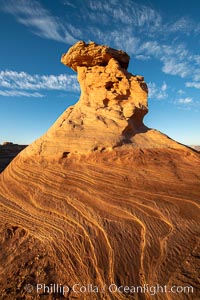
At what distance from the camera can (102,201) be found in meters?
6.01

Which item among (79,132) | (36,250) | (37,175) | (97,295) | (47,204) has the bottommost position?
(97,295)

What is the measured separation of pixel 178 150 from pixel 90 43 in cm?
611

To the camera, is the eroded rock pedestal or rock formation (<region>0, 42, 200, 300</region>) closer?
rock formation (<region>0, 42, 200, 300</region>)

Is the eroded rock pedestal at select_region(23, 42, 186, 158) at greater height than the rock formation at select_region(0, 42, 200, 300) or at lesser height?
greater

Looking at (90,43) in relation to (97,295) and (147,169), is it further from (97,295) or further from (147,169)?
(97,295)

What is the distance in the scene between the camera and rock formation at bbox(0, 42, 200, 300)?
4.36 metres

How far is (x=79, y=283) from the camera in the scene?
4.14 m

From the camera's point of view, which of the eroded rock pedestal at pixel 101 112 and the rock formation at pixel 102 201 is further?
the eroded rock pedestal at pixel 101 112

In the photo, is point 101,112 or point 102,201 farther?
point 101,112

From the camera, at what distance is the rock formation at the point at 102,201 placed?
4.36 metres

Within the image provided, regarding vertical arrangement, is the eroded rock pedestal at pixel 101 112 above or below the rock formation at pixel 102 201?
above

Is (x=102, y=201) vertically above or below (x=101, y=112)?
below

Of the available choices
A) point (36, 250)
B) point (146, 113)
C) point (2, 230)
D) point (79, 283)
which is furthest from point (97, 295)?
point (146, 113)

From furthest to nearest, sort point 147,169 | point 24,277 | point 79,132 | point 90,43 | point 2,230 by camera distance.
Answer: point 90,43, point 79,132, point 147,169, point 2,230, point 24,277
